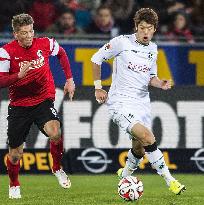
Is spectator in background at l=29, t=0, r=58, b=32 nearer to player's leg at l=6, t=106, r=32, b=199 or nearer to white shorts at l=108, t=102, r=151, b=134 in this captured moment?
player's leg at l=6, t=106, r=32, b=199


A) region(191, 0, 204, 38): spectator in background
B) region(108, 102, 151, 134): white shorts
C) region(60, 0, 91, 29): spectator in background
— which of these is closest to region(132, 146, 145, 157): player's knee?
region(108, 102, 151, 134): white shorts

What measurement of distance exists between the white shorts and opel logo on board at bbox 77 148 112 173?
11.3 ft

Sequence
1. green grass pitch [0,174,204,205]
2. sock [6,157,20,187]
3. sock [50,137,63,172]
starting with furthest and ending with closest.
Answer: sock [50,137,63,172] < sock [6,157,20,187] < green grass pitch [0,174,204,205]

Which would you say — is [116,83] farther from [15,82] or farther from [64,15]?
[64,15]

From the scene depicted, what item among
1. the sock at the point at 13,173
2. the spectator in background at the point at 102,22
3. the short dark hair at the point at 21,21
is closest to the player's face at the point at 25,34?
the short dark hair at the point at 21,21

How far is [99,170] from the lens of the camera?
13.9 metres

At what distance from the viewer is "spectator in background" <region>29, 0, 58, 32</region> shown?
1602cm

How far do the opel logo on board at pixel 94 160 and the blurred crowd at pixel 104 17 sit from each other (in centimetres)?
266

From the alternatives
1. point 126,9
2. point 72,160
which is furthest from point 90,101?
point 126,9

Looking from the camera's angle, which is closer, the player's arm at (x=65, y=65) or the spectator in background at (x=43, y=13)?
the player's arm at (x=65, y=65)

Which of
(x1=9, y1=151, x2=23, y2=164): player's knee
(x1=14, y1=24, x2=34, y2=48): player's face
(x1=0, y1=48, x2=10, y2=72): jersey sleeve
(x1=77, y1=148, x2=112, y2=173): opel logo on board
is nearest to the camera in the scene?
(x1=14, y1=24, x2=34, y2=48): player's face

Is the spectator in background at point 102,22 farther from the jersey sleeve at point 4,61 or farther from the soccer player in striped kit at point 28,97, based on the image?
the jersey sleeve at point 4,61

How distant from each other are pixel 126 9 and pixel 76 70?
149 cm

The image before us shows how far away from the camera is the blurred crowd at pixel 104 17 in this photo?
15891 mm
